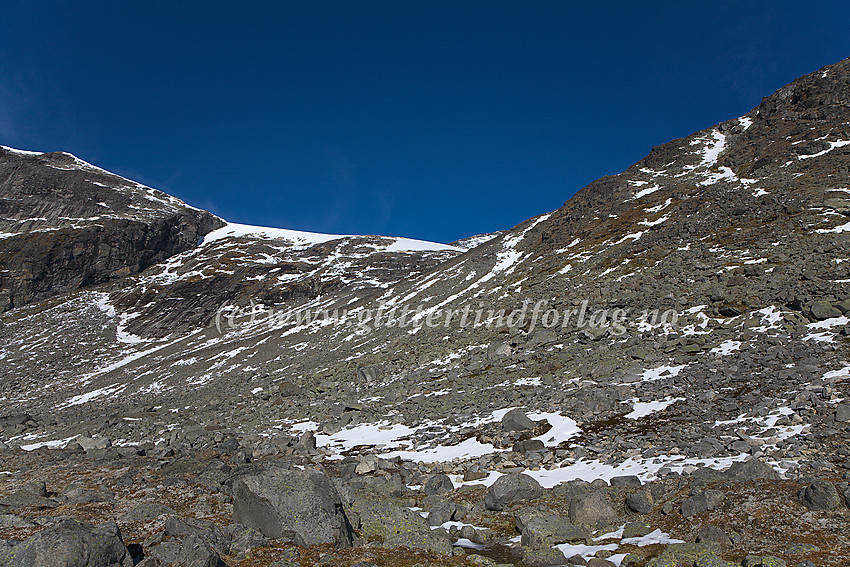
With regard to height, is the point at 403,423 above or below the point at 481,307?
below

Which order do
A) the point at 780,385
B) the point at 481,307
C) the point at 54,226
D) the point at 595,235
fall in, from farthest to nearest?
the point at 54,226 < the point at 595,235 < the point at 481,307 < the point at 780,385

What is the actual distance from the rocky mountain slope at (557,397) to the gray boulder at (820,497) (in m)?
0.05

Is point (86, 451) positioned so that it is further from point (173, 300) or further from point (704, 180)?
point (173, 300)

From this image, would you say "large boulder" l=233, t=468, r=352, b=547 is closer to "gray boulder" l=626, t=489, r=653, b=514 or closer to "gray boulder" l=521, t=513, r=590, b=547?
"gray boulder" l=521, t=513, r=590, b=547

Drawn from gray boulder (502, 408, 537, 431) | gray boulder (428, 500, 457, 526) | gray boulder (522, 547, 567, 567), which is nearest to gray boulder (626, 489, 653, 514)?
gray boulder (522, 547, 567, 567)

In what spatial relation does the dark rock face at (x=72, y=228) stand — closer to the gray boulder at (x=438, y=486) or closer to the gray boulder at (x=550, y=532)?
the gray boulder at (x=438, y=486)

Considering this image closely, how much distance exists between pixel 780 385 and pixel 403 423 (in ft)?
56.3

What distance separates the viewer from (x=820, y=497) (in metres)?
9.14

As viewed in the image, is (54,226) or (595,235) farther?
(54,226)

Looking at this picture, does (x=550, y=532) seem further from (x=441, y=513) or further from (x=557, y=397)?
(x=557, y=397)

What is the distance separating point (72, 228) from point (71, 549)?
578ft

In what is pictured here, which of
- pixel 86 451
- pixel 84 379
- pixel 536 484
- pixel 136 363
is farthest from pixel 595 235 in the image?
pixel 84 379

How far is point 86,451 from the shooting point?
2738cm

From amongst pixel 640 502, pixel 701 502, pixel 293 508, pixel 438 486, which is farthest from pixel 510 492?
pixel 293 508
